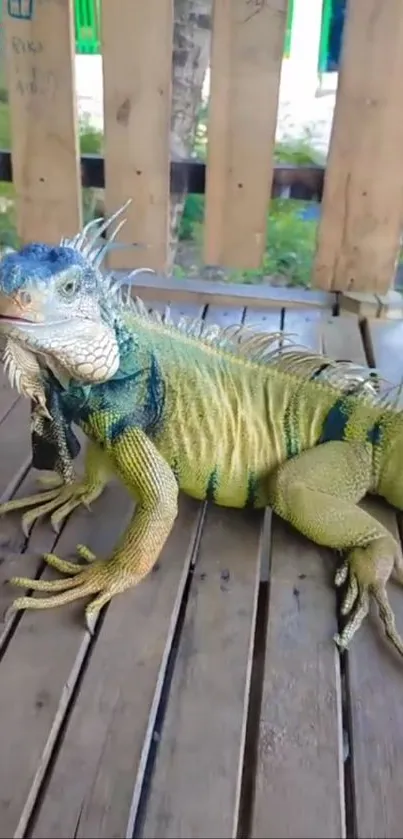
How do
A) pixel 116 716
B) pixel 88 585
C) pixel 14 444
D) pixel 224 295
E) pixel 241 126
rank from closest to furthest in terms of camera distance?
pixel 116 716 < pixel 88 585 < pixel 14 444 < pixel 241 126 < pixel 224 295

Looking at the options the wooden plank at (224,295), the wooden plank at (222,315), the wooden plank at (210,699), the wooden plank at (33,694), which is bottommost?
the wooden plank at (210,699)

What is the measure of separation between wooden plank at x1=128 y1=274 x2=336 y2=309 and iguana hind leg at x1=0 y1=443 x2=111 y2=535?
4.76ft

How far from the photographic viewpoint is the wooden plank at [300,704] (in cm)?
138

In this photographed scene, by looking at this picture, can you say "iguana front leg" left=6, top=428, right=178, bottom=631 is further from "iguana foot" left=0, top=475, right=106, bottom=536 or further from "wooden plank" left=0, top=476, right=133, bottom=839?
"iguana foot" left=0, top=475, right=106, bottom=536

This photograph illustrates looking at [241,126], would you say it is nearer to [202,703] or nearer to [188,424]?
[188,424]

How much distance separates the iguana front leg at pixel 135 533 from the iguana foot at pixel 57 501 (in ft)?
0.87

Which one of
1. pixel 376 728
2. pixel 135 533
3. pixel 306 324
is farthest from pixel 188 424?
pixel 306 324

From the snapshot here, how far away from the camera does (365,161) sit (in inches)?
128

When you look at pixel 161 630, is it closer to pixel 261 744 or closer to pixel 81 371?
pixel 261 744

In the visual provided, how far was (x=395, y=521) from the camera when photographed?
215cm

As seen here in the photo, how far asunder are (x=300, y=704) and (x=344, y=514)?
482mm

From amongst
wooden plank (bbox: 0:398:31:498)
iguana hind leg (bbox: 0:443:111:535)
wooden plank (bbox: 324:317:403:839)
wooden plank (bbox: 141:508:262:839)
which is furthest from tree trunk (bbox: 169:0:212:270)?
wooden plank (bbox: 324:317:403:839)

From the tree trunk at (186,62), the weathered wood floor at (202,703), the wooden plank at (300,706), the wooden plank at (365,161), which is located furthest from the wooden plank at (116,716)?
the tree trunk at (186,62)

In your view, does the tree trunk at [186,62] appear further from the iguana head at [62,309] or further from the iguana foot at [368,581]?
the iguana foot at [368,581]
